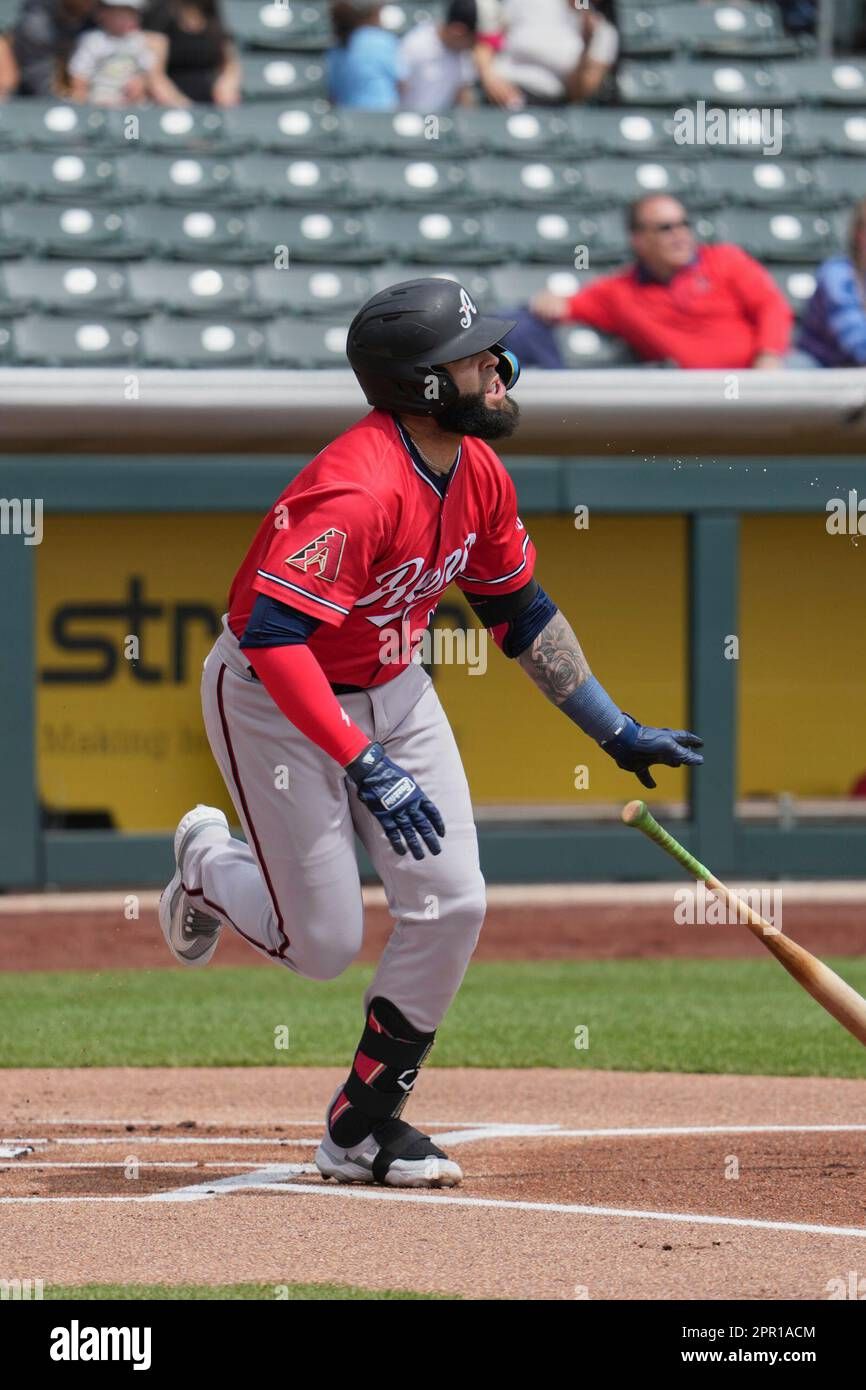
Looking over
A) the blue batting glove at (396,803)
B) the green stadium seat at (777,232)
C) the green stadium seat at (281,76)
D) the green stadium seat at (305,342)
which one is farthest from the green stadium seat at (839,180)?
the blue batting glove at (396,803)

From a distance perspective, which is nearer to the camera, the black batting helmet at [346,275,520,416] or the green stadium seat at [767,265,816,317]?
the black batting helmet at [346,275,520,416]

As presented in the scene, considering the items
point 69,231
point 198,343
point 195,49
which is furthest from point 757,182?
point 69,231

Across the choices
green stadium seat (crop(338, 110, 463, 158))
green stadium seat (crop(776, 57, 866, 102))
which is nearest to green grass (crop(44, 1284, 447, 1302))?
green stadium seat (crop(338, 110, 463, 158))

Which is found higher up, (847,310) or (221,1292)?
(847,310)

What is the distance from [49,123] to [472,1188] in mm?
8947

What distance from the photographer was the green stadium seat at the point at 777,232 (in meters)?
11.8

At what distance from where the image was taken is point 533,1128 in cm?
534

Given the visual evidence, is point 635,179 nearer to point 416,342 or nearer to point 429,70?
point 429,70

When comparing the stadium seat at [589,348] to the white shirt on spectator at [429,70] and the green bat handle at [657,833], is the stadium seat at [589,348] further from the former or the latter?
the green bat handle at [657,833]

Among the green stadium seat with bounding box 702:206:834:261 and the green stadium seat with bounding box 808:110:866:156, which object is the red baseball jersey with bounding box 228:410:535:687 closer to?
the green stadium seat with bounding box 702:206:834:261

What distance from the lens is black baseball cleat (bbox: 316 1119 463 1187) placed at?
14.8ft

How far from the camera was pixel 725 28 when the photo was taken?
44.7 feet

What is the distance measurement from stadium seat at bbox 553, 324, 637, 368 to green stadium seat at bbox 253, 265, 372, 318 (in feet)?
3.63

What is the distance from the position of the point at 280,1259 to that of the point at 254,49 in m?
10.4
